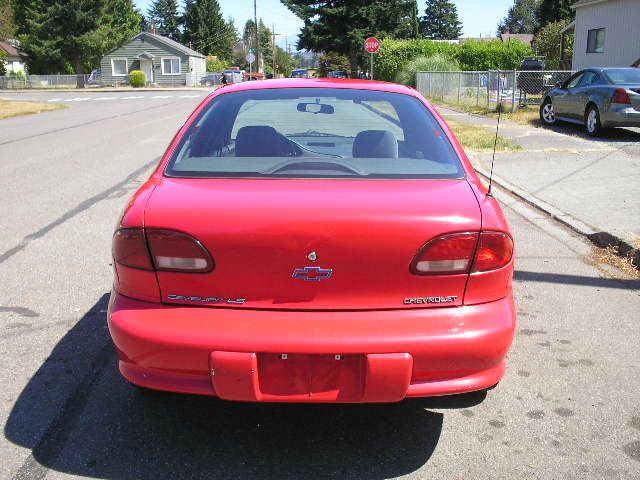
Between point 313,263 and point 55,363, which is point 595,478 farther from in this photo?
point 55,363

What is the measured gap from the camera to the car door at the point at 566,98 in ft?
50.8

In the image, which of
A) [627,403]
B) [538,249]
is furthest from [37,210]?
[627,403]

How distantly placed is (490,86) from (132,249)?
2093 cm

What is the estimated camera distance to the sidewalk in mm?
6949

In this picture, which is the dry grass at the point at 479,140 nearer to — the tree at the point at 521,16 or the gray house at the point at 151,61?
the gray house at the point at 151,61

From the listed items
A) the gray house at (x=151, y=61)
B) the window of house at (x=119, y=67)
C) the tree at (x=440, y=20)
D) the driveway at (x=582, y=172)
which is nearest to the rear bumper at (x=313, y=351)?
the driveway at (x=582, y=172)

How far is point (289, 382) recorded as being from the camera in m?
2.60

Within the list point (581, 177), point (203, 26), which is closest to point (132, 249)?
point (581, 177)

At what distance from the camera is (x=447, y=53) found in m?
41.0

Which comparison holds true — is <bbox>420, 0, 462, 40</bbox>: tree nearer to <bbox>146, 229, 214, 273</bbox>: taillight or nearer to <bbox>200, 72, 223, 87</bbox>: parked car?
<bbox>200, 72, 223, 87</bbox>: parked car

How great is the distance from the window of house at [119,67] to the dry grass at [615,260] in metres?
64.8

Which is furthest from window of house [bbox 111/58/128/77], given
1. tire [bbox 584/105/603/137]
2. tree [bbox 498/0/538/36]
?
tree [bbox 498/0/538/36]

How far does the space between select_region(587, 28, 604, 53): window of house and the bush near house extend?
17.8 feet

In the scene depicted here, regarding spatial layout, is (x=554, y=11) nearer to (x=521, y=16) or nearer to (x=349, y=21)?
(x=349, y=21)
